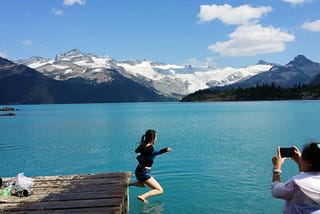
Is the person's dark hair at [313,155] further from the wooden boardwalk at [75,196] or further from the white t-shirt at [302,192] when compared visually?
the wooden boardwalk at [75,196]

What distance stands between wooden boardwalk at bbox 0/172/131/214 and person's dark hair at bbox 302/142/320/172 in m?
7.61

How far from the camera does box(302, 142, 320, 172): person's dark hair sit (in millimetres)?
6927

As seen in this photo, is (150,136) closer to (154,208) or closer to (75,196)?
(75,196)

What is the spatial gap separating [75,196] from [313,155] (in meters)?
10.4

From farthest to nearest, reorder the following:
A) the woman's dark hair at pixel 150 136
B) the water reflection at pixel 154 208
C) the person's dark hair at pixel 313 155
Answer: the water reflection at pixel 154 208, the woman's dark hair at pixel 150 136, the person's dark hair at pixel 313 155

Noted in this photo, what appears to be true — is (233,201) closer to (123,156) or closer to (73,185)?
(73,185)

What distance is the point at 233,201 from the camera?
1922 centimetres

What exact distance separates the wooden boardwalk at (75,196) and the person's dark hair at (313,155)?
7.61 meters

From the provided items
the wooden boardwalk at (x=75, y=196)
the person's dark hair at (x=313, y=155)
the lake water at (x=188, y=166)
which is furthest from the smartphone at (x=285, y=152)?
the lake water at (x=188, y=166)

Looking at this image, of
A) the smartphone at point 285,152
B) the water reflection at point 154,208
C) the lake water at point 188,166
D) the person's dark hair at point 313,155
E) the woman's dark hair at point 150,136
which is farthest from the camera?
the lake water at point 188,166

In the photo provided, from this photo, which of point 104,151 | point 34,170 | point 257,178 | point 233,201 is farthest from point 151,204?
point 104,151

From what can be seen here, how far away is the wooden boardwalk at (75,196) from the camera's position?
516 inches

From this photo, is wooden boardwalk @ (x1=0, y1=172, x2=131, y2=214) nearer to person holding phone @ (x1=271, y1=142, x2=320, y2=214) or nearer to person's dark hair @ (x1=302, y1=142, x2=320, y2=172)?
person holding phone @ (x1=271, y1=142, x2=320, y2=214)

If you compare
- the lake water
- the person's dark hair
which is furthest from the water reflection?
the person's dark hair
